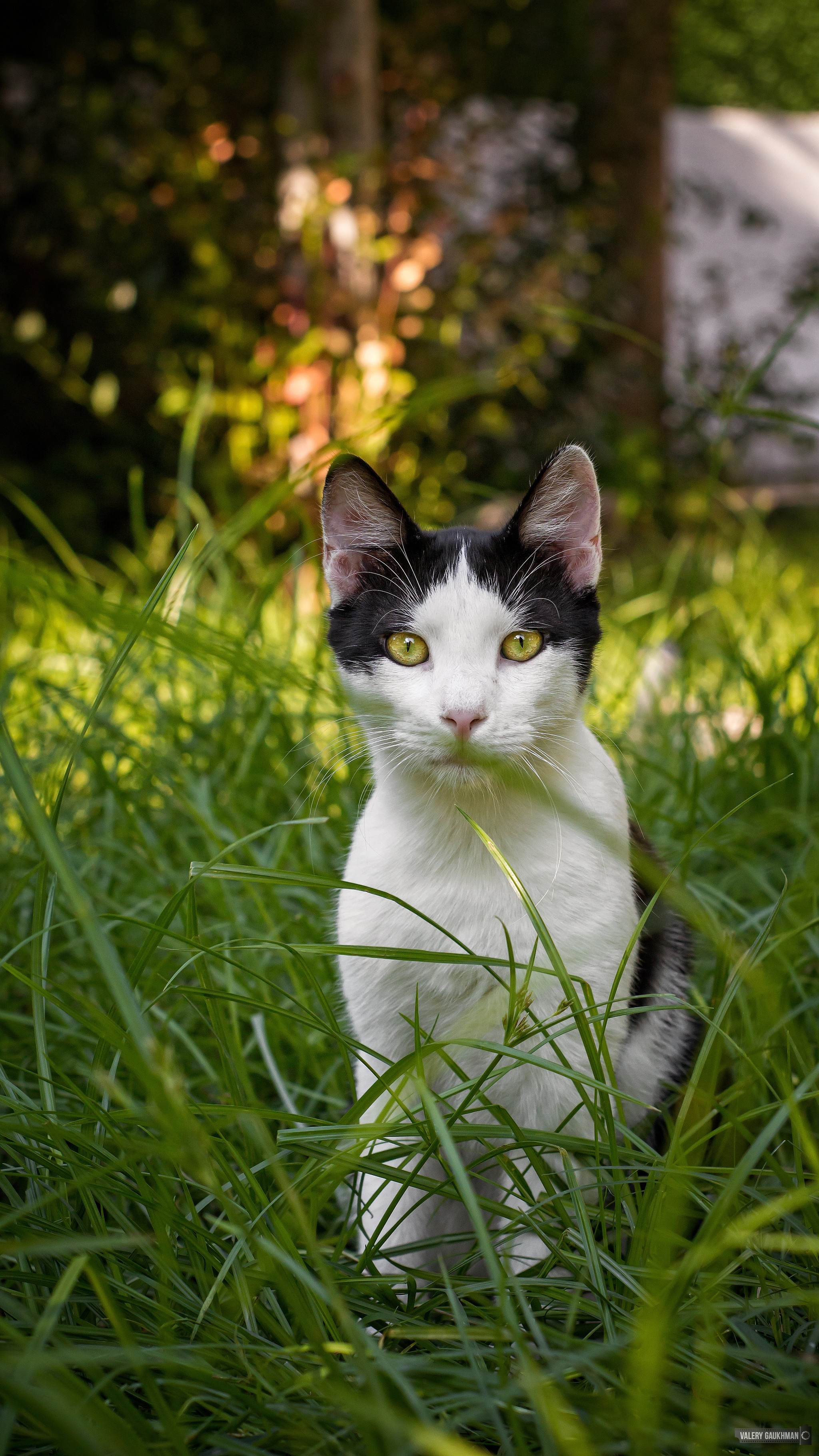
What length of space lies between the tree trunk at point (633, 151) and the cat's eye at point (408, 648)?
137 inches

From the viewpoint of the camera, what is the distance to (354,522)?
1.21 m

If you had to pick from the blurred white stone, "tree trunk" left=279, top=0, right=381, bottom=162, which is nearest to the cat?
"tree trunk" left=279, top=0, right=381, bottom=162

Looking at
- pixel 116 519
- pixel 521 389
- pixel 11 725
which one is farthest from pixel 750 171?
pixel 11 725

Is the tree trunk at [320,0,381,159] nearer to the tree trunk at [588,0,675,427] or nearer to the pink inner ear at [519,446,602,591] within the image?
the tree trunk at [588,0,675,427]

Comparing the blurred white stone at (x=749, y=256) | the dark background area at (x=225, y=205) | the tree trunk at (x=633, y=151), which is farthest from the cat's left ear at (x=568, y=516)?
the tree trunk at (x=633, y=151)

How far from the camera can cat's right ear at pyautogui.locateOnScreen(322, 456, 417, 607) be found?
3.79 feet

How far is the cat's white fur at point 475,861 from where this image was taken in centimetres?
104

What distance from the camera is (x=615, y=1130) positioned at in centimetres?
101

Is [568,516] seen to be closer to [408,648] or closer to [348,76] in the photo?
[408,648]

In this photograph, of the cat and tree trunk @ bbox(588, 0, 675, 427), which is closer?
the cat

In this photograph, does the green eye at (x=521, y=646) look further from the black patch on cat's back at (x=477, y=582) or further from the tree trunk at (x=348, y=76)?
the tree trunk at (x=348, y=76)

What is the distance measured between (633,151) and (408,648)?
13.2 feet

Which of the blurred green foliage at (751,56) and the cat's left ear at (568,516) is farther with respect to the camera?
the blurred green foliage at (751,56)

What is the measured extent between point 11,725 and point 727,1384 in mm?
1698
